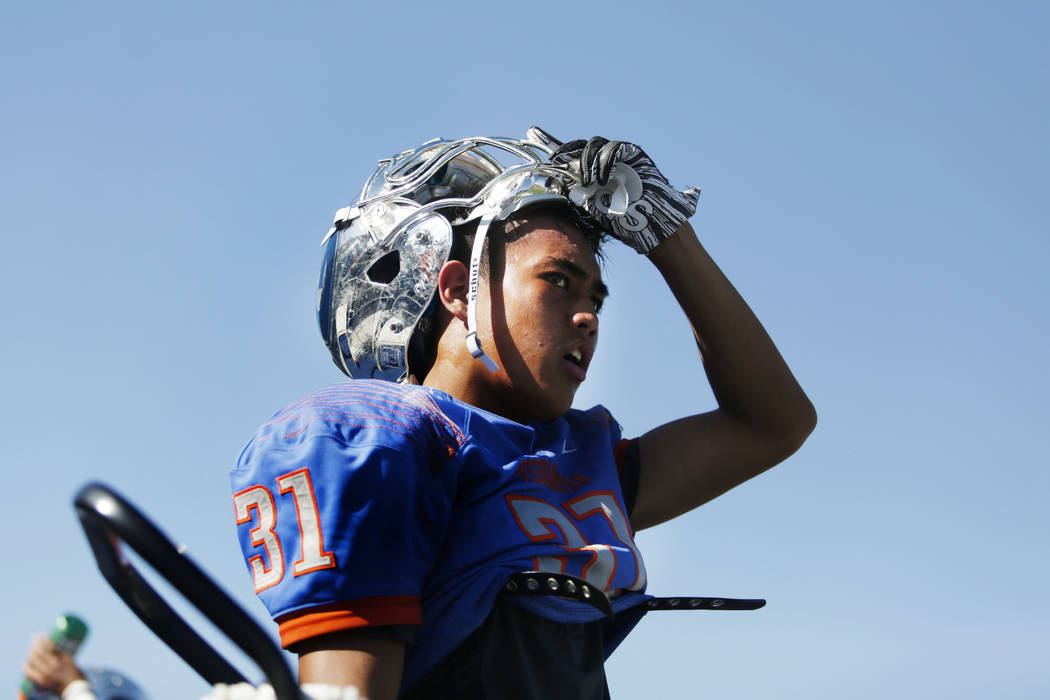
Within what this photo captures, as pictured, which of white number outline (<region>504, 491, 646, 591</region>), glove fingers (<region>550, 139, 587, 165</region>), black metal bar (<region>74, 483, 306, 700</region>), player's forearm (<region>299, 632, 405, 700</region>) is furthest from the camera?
glove fingers (<region>550, 139, 587, 165</region>)

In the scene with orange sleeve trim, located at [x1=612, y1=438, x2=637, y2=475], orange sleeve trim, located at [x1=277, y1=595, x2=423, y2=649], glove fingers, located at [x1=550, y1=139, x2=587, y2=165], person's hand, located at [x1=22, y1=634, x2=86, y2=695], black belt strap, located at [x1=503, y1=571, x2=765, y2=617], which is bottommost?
person's hand, located at [x1=22, y1=634, x2=86, y2=695]

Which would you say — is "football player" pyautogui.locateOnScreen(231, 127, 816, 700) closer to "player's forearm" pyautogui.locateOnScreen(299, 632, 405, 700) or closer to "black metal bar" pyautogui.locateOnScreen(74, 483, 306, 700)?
"player's forearm" pyautogui.locateOnScreen(299, 632, 405, 700)

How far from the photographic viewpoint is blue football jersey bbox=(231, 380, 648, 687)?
2.12 meters

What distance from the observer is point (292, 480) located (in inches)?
86.9

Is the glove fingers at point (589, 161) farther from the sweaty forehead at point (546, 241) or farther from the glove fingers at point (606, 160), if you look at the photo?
the sweaty forehead at point (546, 241)

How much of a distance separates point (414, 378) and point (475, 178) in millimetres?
Result: 678

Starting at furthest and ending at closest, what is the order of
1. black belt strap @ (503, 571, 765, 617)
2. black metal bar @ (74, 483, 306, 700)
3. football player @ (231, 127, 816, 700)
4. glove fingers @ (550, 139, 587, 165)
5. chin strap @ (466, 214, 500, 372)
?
1. glove fingers @ (550, 139, 587, 165)
2. chin strap @ (466, 214, 500, 372)
3. black belt strap @ (503, 571, 765, 617)
4. football player @ (231, 127, 816, 700)
5. black metal bar @ (74, 483, 306, 700)

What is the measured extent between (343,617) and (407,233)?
4.58ft

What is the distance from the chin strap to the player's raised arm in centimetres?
33

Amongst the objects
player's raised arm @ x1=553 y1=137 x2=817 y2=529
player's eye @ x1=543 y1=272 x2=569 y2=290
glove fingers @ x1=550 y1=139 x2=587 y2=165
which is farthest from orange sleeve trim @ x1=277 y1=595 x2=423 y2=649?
glove fingers @ x1=550 y1=139 x2=587 y2=165

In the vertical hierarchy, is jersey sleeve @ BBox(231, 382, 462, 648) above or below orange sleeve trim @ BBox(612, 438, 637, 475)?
below

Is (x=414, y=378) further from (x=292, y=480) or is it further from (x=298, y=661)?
(x=298, y=661)

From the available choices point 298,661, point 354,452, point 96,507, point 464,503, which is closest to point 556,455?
point 464,503

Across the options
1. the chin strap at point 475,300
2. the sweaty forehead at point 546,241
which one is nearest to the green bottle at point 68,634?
the chin strap at point 475,300
